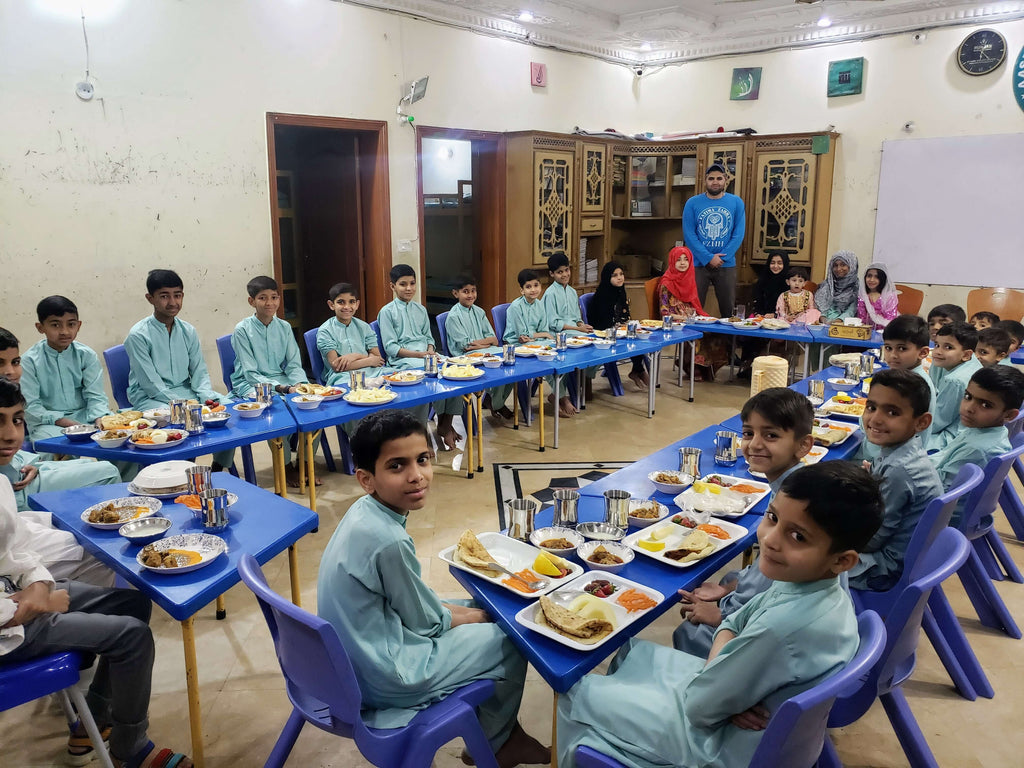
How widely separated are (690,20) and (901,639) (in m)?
7.34

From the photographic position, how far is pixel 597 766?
1581 millimetres

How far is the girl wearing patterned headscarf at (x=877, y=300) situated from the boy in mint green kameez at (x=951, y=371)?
2549mm

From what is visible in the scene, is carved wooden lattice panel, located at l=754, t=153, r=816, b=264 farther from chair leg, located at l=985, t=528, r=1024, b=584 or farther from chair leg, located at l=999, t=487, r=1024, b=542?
chair leg, located at l=985, t=528, r=1024, b=584

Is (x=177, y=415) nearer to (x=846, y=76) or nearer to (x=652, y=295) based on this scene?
(x=652, y=295)

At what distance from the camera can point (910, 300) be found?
23.4 ft

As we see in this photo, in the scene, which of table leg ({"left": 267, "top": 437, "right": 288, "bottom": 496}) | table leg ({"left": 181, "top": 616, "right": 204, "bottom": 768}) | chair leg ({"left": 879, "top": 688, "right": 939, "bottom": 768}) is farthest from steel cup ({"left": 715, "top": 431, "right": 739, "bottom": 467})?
table leg ({"left": 267, "top": 437, "right": 288, "bottom": 496})

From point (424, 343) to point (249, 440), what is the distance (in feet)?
7.63

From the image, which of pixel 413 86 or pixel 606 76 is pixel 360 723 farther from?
pixel 606 76

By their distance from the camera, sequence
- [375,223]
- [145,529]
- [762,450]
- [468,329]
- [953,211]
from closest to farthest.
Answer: [145,529], [762,450], [468,329], [375,223], [953,211]

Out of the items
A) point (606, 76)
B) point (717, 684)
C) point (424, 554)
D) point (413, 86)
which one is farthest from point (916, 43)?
point (717, 684)

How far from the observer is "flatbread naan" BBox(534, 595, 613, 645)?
5.65ft

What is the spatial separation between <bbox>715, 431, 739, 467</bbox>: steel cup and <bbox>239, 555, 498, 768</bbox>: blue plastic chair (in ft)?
4.69

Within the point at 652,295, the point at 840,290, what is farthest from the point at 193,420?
the point at 840,290

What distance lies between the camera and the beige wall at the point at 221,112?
484 centimetres
